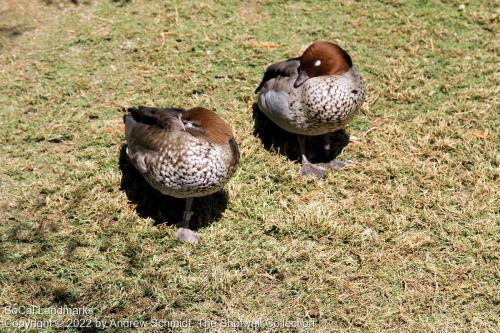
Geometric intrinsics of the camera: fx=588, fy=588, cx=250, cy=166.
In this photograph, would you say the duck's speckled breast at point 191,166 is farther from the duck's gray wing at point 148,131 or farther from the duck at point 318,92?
the duck at point 318,92

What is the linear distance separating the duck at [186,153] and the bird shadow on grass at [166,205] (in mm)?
242

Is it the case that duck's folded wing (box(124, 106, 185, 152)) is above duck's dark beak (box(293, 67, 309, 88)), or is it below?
below

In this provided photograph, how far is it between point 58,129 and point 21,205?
1014 millimetres

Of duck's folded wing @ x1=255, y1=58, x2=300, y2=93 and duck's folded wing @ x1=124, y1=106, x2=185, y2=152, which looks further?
duck's folded wing @ x1=255, y1=58, x2=300, y2=93

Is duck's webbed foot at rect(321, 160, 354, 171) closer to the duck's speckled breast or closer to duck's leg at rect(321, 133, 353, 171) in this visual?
duck's leg at rect(321, 133, 353, 171)

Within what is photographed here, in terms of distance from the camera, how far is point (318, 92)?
A: 4.88 metres

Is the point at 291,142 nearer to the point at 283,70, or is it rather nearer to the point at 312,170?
the point at 312,170

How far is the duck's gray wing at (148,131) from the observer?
446 centimetres

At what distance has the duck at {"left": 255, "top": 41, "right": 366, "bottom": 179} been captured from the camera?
489cm

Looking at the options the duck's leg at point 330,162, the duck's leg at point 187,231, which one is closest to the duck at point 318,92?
the duck's leg at point 330,162

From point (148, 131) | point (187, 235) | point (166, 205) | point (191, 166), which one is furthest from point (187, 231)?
point (148, 131)

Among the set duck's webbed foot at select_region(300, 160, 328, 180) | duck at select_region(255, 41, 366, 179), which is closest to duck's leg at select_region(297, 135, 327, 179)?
duck's webbed foot at select_region(300, 160, 328, 180)

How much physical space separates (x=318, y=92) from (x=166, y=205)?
1598 mm

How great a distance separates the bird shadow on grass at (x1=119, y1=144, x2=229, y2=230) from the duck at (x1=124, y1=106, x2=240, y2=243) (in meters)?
0.24
